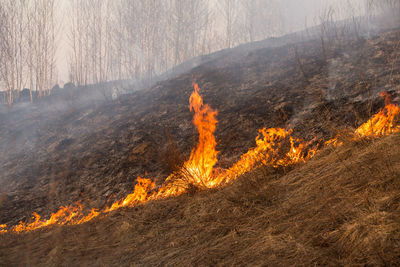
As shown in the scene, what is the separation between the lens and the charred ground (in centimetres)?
585

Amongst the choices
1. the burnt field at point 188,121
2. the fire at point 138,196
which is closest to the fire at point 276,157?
the burnt field at point 188,121

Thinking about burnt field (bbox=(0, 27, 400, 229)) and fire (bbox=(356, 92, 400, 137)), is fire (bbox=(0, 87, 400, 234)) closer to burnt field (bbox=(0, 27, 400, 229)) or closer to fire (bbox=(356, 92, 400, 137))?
fire (bbox=(356, 92, 400, 137))

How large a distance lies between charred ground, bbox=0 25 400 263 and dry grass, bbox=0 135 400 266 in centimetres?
26

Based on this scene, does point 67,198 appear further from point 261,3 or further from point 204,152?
point 261,3

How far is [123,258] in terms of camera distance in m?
Answer: 2.89

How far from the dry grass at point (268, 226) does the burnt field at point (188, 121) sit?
1.24 m

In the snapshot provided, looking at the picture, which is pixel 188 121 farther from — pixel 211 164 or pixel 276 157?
pixel 276 157

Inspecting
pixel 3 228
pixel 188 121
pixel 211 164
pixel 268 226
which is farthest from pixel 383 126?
pixel 3 228

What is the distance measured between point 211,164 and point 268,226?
2500mm

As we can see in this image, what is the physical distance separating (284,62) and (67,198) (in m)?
9.06

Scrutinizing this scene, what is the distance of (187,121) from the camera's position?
847 centimetres

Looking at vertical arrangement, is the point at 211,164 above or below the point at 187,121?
below

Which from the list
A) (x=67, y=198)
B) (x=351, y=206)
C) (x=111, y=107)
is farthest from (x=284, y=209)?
(x=111, y=107)

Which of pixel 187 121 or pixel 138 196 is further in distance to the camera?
pixel 187 121
